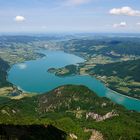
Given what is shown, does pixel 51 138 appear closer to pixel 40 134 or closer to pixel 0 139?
pixel 40 134

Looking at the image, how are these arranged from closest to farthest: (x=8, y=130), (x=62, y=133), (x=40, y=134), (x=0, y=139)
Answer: (x=0, y=139) < (x=8, y=130) < (x=40, y=134) < (x=62, y=133)

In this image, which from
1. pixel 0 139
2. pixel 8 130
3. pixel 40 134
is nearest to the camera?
pixel 0 139

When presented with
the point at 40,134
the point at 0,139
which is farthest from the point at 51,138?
the point at 0,139

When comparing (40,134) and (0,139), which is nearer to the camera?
(0,139)

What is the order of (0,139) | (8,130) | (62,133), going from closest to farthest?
(0,139) < (8,130) < (62,133)

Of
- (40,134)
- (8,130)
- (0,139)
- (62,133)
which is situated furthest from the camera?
(62,133)

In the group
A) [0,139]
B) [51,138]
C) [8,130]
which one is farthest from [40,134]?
[0,139]

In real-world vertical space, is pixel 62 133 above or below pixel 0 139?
below

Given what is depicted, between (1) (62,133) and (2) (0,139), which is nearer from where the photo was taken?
(2) (0,139)

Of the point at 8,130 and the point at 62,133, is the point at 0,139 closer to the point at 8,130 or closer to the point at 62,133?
the point at 8,130

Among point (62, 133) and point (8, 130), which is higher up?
point (8, 130)
